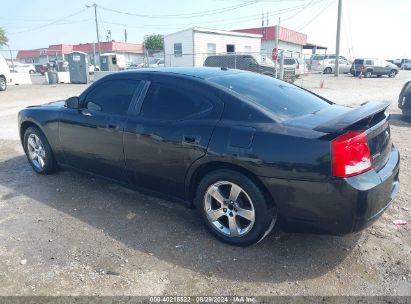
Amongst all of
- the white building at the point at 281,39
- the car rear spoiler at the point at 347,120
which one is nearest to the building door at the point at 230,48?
the white building at the point at 281,39

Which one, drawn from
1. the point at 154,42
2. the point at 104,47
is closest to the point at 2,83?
the point at 104,47

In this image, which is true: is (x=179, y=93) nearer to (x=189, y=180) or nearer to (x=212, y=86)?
→ (x=212, y=86)

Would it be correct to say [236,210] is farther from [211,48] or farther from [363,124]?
[211,48]

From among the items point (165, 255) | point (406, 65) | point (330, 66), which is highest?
point (330, 66)

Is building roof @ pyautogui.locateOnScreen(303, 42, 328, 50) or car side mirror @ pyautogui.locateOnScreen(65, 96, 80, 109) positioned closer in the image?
car side mirror @ pyautogui.locateOnScreen(65, 96, 80, 109)

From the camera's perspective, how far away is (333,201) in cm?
272

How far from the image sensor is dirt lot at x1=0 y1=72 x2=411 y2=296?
2.79 m

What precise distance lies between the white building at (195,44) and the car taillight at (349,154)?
2269 cm

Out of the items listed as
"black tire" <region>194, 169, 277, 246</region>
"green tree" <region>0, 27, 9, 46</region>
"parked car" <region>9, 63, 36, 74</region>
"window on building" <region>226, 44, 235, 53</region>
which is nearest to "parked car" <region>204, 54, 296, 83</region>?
"window on building" <region>226, 44, 235, 53</region>

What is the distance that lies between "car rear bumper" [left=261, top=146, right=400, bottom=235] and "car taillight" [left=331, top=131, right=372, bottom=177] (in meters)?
0.05

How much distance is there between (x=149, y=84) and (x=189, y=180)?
1154 mm

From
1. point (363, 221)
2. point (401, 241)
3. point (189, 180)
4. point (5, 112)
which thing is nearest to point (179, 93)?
point (189, 180)

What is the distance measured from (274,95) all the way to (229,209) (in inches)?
47.6

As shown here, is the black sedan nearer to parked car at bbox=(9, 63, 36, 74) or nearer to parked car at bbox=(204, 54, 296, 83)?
parked car at bbox=(204, 54, 296, 83)
